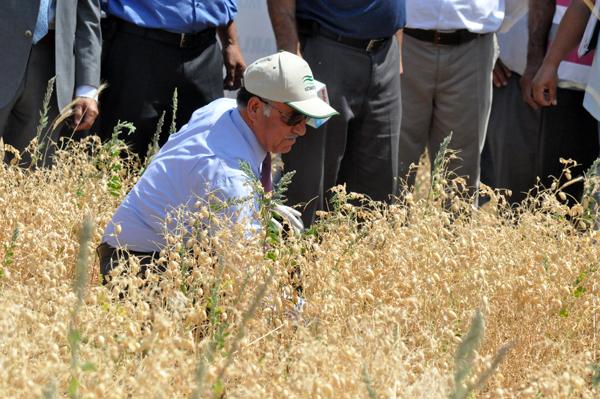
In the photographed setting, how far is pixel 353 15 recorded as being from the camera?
16.3 ft

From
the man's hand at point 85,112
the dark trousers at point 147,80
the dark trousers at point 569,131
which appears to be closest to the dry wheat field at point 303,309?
the man's hand at point 85,112

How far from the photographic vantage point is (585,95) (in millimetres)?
5242

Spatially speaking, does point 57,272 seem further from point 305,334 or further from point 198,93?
point 198,93

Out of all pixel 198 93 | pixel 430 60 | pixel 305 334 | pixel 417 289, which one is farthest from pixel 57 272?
pixel 430 60

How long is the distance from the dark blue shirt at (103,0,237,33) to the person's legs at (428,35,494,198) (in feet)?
3.71

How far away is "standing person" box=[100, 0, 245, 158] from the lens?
5.07 metres

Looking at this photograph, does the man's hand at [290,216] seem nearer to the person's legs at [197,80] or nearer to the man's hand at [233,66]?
the person's legs at [197,80]

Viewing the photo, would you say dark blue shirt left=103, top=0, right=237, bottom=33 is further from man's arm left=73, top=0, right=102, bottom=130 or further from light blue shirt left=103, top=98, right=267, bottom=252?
light blue shirt left=103, top=98, right=267, bottom=252

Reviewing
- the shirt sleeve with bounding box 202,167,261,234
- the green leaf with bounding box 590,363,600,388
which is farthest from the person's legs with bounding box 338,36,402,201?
the green leaf with bounding box 590,363,600,388

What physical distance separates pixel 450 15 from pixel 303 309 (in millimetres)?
2390

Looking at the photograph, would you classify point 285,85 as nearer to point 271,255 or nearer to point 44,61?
point 271,255

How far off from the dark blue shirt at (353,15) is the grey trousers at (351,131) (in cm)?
7

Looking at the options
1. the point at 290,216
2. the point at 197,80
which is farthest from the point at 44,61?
the point at 290,216

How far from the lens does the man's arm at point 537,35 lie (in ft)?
18.4
